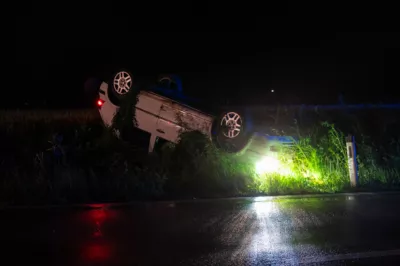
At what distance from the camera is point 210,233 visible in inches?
246

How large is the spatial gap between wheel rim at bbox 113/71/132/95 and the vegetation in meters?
1.05

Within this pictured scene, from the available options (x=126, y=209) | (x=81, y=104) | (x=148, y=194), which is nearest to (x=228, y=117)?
(x=148, y=194)

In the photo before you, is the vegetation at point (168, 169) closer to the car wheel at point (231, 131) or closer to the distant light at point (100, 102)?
the car wheel at point (231, 131)

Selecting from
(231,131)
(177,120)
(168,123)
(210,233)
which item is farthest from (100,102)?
(210,233)

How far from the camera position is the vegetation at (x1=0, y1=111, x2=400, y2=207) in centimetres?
886

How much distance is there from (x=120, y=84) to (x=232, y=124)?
3038mm

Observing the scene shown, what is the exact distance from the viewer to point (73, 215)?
7.31m

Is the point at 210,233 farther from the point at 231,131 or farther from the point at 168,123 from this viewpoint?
the point at 168,123

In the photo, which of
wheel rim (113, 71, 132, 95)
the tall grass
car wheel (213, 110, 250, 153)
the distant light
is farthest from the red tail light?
the tall grass

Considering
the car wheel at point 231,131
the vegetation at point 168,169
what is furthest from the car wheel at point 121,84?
the car wheel at point 231,131

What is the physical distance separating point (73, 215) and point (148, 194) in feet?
6.07

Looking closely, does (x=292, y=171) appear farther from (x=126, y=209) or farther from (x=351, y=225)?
(x=126, y=209)

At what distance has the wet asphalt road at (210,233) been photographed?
5246 millimetres

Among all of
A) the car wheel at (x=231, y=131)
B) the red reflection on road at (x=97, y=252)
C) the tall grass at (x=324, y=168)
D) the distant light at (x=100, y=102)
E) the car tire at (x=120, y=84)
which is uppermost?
the car tire at (x=120, y=84)
